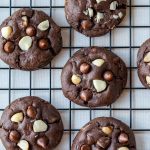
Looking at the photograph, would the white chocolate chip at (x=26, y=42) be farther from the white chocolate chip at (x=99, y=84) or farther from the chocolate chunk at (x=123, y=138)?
the chocolate chunk at (x=123, y=138)

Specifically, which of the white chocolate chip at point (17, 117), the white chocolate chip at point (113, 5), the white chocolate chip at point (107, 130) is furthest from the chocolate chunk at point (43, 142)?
the white chocolate chip at point (113, 5)

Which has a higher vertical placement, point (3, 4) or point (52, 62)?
point (3, 4)

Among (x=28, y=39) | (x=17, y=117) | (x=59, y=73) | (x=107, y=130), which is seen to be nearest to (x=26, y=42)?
(x=28, y=39)

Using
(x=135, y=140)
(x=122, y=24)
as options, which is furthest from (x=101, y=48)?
(x=135, y=140)

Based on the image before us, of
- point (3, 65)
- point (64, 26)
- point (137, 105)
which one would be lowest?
point (137, 105)

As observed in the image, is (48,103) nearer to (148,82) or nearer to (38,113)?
(38,113)
